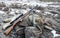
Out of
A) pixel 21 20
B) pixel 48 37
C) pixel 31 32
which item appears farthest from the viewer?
pixel 21 20

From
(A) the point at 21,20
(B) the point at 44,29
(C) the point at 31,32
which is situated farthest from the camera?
(B) the point at 44,29

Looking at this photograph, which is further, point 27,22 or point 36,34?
point 27,22

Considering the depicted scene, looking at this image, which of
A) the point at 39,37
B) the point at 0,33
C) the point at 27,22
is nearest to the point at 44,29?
the point at 27,22

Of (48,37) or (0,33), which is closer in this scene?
(48,37)

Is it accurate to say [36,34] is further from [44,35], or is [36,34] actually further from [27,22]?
[27,22]

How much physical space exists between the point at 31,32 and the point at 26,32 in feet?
0.44

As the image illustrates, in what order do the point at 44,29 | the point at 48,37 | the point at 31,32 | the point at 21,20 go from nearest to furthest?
the point at 31,32, the point at 48,37, the point at 21,20, the point at 44,29

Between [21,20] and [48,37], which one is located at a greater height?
[21,20]

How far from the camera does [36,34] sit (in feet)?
12.2

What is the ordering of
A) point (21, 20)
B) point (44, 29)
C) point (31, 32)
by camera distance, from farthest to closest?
point (44, 29)
point (21, 20)
point (31, 32)

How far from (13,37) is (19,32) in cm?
22

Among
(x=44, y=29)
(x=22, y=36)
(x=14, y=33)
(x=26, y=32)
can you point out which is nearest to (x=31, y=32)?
(x=26, y=32)

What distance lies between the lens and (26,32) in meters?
3.75

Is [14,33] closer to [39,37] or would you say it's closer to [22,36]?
[22,36]
